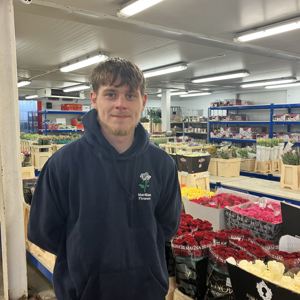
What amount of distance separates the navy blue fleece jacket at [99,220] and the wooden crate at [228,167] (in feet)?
14.1

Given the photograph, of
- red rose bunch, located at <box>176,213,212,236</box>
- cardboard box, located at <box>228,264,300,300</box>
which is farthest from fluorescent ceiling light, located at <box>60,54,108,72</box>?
cardboard box, located at <box>228,264,300,300</box>

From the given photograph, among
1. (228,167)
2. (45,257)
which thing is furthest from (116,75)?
(228,167)

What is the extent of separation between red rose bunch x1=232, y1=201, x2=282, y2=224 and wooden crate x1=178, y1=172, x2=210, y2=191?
199 centimetres

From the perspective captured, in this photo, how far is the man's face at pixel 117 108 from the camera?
1.42 meters

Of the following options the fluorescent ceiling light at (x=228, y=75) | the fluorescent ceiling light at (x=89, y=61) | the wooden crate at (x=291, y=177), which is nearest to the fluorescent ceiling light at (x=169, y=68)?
the fluorescent ceiling light at (x=228, y=75)

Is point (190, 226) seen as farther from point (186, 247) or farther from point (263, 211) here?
point (263, 211)

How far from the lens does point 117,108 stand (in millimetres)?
1411

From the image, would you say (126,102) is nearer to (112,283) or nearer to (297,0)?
(112,283)

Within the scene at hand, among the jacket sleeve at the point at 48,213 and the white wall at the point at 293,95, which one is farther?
the white wall at the point at 293,95

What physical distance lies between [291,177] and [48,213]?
161 inches

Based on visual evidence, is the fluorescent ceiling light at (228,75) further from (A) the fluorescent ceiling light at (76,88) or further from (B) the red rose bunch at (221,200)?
(B) the red rose bunch at (221,200)

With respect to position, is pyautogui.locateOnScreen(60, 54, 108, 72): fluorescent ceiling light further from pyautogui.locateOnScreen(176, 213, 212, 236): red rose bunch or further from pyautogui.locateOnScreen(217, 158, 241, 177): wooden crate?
pyautogui.locateOnScreen(176, 213, 212, 236): red rose bunch

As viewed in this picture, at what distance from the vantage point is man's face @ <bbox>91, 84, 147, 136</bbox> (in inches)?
55.9

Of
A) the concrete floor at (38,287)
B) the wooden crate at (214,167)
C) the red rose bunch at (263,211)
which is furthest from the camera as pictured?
the wooden crate at (214,167)
